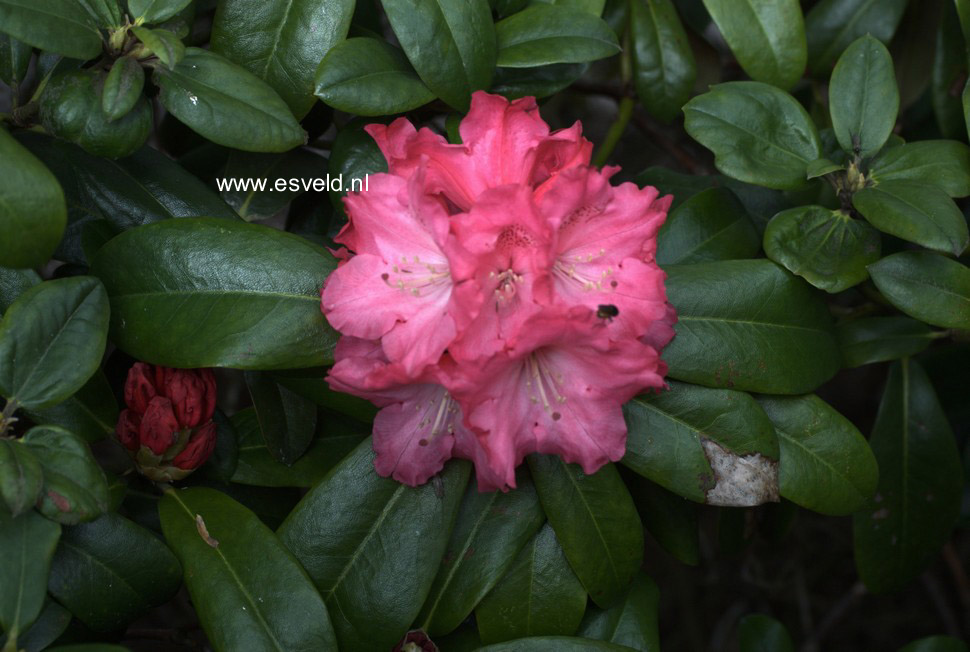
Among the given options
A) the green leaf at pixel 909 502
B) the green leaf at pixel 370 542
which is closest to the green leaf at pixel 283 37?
the green leaf at pixel 370 542

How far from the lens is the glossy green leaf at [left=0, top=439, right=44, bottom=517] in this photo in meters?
0.92

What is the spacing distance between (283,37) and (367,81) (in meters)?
0.13

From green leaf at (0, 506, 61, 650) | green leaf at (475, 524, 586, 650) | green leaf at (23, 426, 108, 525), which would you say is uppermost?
green leaf at (23, 426, 108, 525)

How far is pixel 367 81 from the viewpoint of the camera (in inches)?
47.5

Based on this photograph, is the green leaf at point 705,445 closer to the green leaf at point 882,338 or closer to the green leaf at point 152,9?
the green leaf at point 882,338

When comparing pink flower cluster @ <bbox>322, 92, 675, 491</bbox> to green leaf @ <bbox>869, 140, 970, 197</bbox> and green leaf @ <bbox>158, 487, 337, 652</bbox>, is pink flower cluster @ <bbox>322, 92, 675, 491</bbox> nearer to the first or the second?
green leaf @ <bbox>158, 487, 337, 652</bbox>

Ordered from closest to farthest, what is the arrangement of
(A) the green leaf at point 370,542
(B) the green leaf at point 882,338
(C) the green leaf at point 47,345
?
(C) the green leaf at point 47,345 < (A) the green leaf at point 370,542 < (B) the green leaf at point 882,338

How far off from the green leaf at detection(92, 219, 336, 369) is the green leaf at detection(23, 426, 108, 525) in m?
0.15

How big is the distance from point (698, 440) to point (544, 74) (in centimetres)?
60

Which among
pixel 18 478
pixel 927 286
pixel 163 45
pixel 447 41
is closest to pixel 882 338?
pixel 927 286

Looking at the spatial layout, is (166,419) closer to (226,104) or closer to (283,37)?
(226,104)

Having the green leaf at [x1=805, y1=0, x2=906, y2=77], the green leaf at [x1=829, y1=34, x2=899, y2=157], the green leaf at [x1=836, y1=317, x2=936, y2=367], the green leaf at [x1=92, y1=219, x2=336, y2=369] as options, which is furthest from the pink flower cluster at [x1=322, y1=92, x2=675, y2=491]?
the green leaf at [x1=805, y1=0, x2=906, y2=77]

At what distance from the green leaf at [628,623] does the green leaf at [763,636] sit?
35 cm

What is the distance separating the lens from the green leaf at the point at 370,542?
1.16 meters
